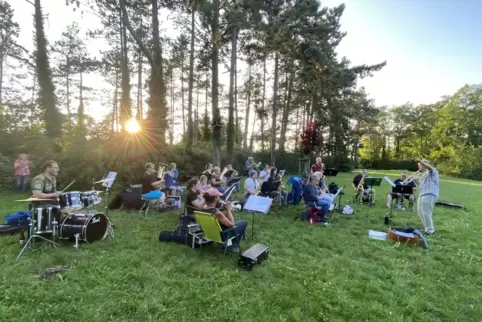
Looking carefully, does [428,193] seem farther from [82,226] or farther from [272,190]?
[82,226]

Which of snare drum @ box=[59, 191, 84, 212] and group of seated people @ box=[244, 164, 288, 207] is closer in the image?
snare drum @ box=[59, 191, 84, 212]

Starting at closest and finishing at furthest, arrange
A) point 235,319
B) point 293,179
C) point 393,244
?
point 235,319 < point 393,244 < point 293,179

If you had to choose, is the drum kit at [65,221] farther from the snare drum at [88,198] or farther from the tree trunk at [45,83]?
the tree trunk at [45,83]

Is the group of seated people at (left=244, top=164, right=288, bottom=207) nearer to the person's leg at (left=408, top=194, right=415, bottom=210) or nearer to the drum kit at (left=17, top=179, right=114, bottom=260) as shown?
the drum kit at (left=17, top=179, right=114, bottom=260)

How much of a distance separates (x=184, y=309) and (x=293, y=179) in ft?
20.5

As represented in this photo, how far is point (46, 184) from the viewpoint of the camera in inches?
177

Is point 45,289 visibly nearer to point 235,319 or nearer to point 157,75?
point 235,319

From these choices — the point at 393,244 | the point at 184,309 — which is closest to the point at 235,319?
the point at 184,309

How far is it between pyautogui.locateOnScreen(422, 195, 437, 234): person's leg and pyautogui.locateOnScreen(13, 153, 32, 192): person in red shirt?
1277 centimetres

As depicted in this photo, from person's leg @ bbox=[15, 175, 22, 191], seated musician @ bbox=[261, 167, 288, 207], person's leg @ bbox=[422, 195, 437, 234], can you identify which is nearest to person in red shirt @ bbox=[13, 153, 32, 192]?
person's leg @ bbox=[15, 175, 22, 191]

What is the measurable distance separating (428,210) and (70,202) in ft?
25.1

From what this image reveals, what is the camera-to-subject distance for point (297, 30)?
42.4ft

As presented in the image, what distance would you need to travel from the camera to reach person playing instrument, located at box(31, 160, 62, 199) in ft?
13.9

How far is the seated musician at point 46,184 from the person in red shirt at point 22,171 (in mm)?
6572
